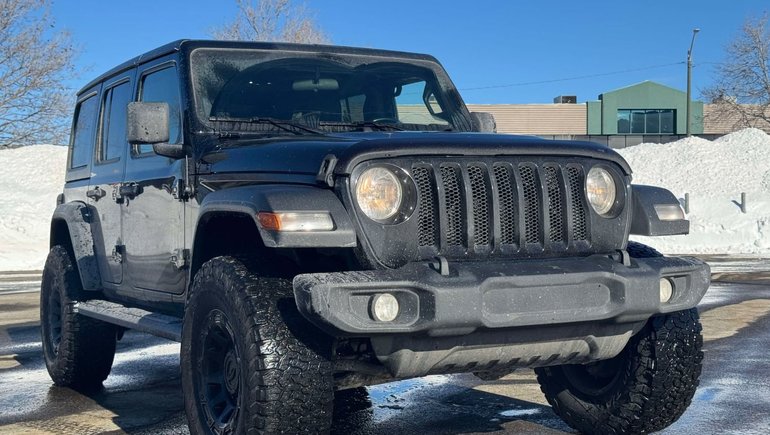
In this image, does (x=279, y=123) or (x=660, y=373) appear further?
(x=279, y=123)

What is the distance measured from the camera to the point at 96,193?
6.54 metres

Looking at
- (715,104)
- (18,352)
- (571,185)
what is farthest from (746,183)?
(571,185)

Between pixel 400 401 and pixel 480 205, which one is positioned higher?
pixel 480 205

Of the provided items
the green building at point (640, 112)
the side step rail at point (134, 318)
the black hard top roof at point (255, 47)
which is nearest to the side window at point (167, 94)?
the black hard top roof at point (255, 47)

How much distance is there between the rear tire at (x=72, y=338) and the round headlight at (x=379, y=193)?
3158 mm

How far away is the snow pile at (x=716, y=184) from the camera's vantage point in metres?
→ 25.2

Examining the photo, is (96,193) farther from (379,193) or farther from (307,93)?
(379,193)

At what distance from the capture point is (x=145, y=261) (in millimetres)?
5711

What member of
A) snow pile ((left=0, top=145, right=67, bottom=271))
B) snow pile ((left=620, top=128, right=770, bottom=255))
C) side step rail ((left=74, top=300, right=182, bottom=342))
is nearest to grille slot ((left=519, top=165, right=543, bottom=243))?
side step rail ((left=74, top=300, right=182, bottom=342))

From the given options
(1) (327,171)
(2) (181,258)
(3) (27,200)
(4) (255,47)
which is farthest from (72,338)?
(3) (27,200)

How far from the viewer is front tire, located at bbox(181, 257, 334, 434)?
3896 millimetres

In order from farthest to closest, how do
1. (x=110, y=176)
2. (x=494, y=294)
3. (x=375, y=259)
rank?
(x=110, y=176) → (x=375, y=259) → (x=494, y=294)

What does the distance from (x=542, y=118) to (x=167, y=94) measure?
5052 centimetres

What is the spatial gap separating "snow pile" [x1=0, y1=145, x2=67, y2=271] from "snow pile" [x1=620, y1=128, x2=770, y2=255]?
14.3 m
